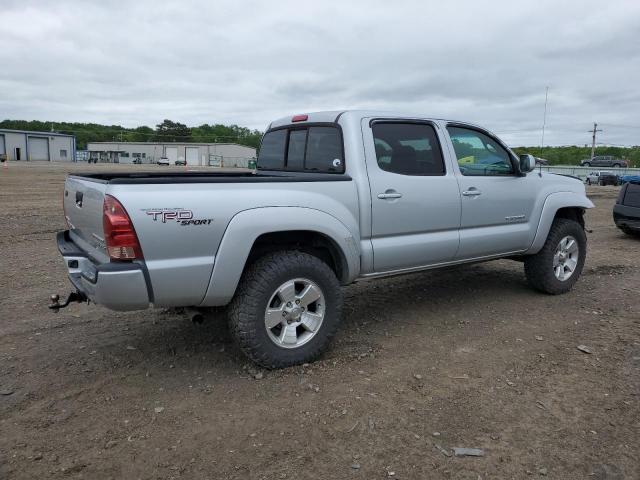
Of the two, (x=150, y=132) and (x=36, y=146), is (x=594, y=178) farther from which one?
(x=150, y=132)

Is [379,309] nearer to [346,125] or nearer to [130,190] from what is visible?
[346,125]

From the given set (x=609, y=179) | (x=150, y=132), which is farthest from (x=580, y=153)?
(x=150, y=132)

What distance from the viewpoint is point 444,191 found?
459 centimetres

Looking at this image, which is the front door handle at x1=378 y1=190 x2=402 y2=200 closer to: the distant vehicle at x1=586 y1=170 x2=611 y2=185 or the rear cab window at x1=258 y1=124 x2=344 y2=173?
the rear cab window at x1=258 y1=124 x2=344 y2=173

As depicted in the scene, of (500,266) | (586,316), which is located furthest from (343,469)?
(500,266)

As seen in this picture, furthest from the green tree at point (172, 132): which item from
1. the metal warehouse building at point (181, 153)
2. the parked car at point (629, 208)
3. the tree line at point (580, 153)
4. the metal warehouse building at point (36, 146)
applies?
the parked car at point (629, 208)

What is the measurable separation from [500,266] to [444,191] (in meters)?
3.27

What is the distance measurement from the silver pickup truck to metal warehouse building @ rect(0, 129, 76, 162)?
8439 cm

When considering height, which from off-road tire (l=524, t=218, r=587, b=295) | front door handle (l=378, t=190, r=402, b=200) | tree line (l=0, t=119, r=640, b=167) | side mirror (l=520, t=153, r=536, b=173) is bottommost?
off-road tire (l=524, t=218, r=587, b=295)

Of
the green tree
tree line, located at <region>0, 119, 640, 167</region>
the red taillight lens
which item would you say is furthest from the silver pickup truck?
the green tree

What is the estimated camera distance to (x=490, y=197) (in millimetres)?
5000

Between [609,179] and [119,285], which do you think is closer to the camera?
[119,285]

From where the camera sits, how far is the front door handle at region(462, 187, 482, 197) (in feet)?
15.6

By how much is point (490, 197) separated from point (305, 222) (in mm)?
2202
